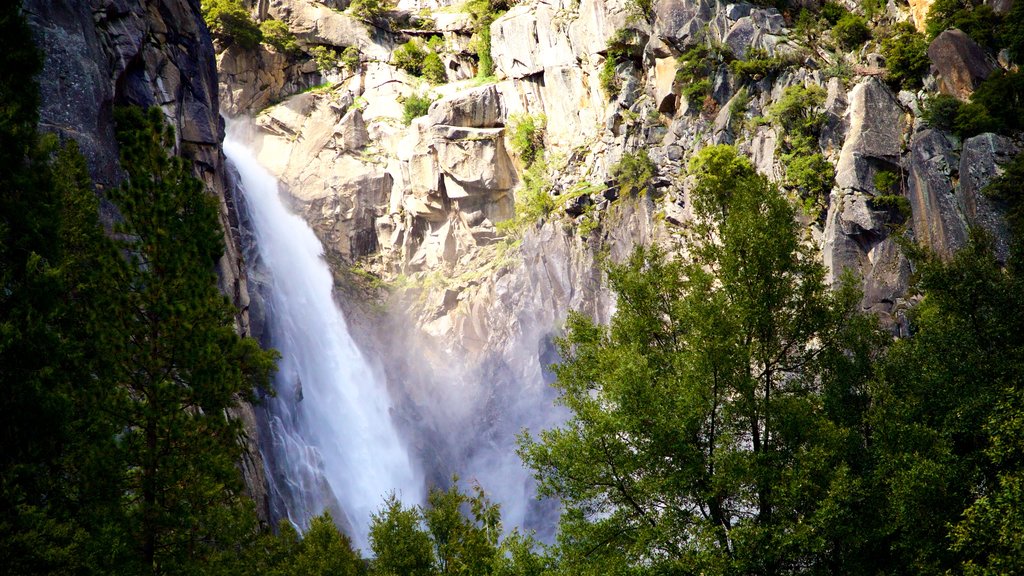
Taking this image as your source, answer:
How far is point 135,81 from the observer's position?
24719mm

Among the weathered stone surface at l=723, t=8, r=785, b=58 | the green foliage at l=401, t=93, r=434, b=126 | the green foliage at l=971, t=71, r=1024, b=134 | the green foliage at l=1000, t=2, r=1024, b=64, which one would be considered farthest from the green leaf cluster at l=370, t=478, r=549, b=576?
the green foliage at l=401, t=93, r=434, b=126

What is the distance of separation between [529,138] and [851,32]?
71.2ft

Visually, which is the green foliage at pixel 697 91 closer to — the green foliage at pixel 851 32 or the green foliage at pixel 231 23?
the green foliage at pixel 851 32

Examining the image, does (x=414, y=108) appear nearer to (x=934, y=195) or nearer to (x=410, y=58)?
(x=410, y=58)

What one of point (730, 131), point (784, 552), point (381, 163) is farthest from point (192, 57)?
point (784, 552)

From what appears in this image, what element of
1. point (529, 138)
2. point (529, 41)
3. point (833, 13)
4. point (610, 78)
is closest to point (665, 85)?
point (610, 78)

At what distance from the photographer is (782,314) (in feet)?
41.9

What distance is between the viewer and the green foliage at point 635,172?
40.1m

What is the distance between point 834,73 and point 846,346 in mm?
25047

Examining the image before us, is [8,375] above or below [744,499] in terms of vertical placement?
below

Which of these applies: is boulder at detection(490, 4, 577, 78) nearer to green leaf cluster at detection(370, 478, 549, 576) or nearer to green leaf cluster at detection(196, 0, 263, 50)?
green leaf cluster at detection(196, 0, 263, 50)

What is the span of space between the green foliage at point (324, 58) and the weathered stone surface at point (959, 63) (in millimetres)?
45511

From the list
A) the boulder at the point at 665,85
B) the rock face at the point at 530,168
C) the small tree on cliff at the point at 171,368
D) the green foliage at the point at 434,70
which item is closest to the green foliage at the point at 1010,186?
the rock face at the point at 530,168

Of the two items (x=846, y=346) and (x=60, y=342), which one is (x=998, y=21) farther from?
(x=60, y=342)
